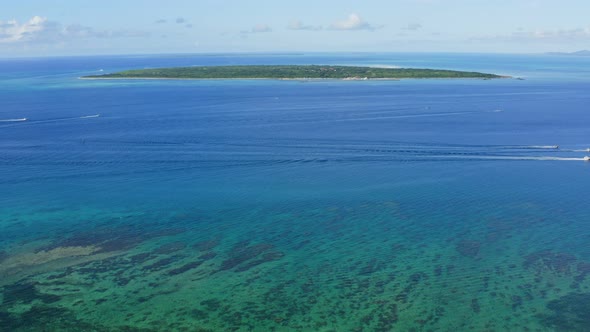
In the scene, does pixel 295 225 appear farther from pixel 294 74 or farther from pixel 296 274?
pixel 294 74

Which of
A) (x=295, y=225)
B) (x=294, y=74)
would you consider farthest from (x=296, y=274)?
(x=294, y=74)


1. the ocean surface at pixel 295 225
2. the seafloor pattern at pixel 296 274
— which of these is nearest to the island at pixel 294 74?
the ocean surface at pixel 295 225

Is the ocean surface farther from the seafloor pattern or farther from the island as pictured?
the island

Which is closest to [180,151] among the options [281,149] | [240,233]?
[281,149]

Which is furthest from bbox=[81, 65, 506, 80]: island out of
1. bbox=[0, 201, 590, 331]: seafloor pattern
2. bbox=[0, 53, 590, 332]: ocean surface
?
bbox=[0, 201, 590, 331]: seafloor pattern

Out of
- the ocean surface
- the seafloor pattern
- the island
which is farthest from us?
the island

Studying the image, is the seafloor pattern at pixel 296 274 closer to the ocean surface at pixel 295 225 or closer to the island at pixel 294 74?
the ocean surface at pixel 295 225
